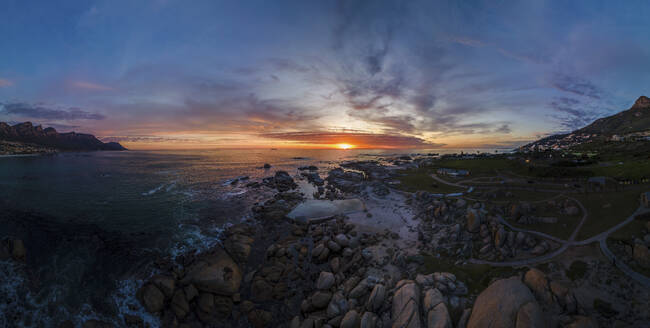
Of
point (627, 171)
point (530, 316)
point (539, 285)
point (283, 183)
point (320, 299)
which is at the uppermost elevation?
point (627, 171)

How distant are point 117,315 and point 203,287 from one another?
17.7 ft

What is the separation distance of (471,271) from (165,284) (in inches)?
989

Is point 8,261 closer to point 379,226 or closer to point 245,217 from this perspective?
point 245,217

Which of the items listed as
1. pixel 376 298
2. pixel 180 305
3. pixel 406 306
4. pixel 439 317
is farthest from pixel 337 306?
pixel 180 305

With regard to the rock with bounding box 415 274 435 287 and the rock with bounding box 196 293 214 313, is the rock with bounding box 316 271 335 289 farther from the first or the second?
the rock with bounding box 196 293 214 313

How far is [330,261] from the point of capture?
20.9 metres

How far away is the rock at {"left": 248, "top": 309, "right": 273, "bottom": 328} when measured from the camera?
1434 cm

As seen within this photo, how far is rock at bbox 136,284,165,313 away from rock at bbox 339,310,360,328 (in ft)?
44.2

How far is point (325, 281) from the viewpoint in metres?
17.3

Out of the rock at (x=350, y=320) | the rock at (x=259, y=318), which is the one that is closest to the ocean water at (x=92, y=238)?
the rock at (x=259, y=318)

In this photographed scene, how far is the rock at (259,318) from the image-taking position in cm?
1434

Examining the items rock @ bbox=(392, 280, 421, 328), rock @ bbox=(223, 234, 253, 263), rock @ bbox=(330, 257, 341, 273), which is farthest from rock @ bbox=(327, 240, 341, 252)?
rock @ bbox=(223, 234, 253, 263)

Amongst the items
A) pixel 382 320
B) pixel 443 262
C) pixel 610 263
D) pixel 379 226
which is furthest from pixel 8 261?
pixel 610 263

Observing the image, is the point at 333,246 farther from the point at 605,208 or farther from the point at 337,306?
the point at 605,208
